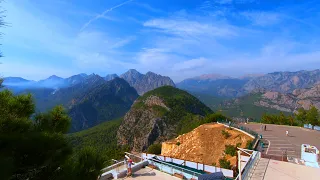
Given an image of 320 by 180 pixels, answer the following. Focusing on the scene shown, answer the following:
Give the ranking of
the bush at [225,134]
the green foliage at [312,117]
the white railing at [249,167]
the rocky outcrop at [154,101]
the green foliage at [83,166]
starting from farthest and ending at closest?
the rocky outcrop at [154,101], the green foliage at [312,117], the bush at [225,134], the white railing at [249,167], the green foliage at [83,166]

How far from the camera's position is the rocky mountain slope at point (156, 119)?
319ft

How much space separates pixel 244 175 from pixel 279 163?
178 inches

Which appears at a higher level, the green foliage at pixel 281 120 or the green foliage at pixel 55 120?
the green foliage at pixel 55 120

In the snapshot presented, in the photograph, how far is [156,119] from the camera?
10275 cm

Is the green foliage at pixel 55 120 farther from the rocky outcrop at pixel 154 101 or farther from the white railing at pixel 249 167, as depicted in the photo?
the rocky outcrop at pixel 154 101

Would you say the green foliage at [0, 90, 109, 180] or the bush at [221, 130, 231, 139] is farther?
the bush at [221, 130, 231, 139]

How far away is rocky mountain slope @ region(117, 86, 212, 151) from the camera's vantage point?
9735 centimetres

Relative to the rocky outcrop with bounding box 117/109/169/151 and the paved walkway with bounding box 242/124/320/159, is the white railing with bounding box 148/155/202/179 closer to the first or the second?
the paved walkway with bounding box 242/124/320/159

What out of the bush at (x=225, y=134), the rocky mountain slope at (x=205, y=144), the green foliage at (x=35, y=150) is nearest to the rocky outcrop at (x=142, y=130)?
the rocky mountain slope at (x=205, y=144)

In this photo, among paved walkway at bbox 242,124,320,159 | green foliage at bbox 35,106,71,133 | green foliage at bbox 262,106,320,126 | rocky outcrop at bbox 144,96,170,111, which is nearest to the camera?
green foliage at bbox 35,106,71,133

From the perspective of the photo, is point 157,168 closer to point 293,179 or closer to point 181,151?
point 293,179

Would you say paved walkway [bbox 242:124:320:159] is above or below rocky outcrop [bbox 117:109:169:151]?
above

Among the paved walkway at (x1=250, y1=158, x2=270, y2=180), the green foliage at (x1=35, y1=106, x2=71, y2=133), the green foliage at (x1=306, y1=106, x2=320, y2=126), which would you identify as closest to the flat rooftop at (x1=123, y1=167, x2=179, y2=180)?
the paved walkway at (x1=250, y1=158, x2=270, y2=180)

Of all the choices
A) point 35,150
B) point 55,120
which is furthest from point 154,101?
point 35,150
